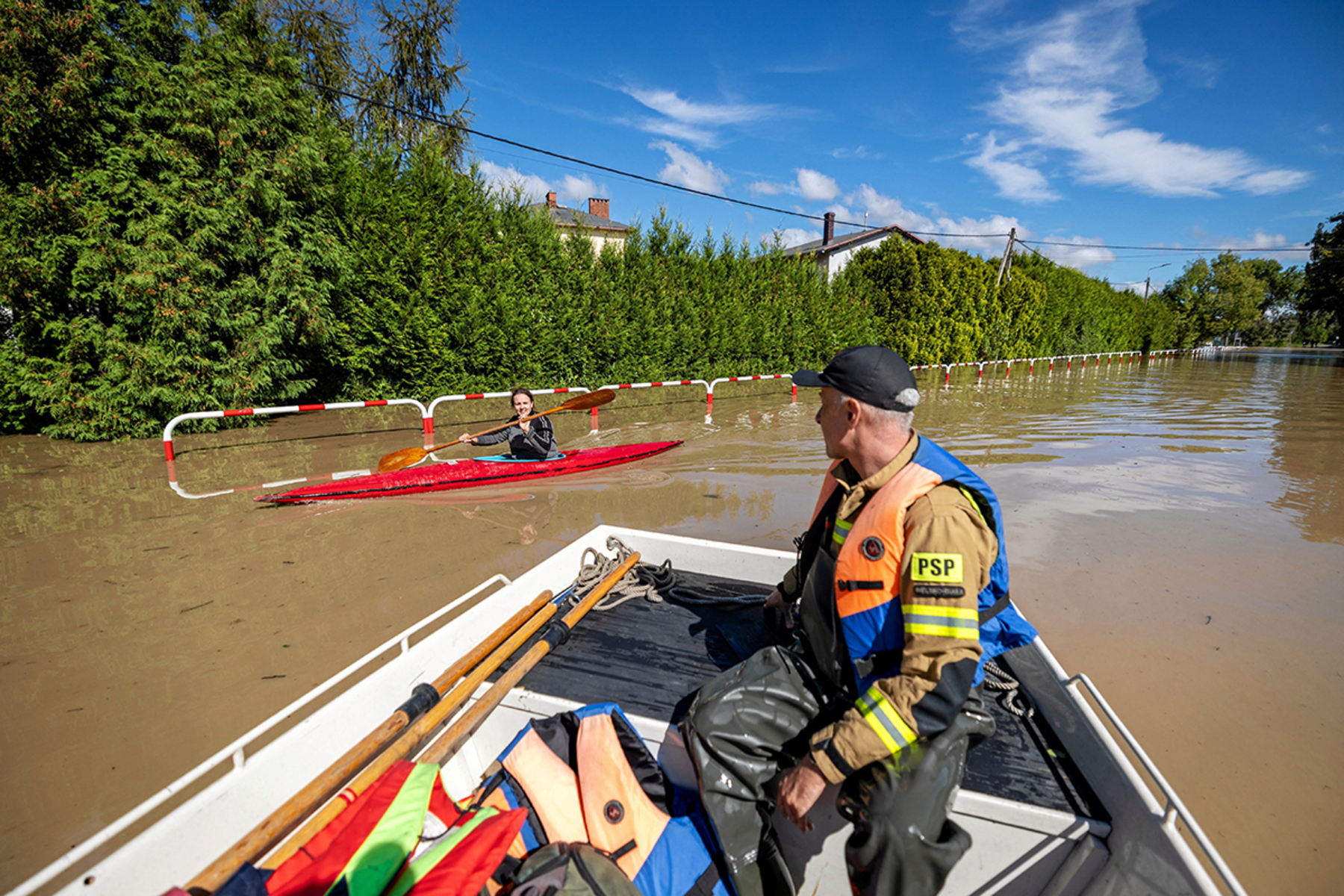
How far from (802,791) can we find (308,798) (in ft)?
4.63

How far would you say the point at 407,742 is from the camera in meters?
2.03

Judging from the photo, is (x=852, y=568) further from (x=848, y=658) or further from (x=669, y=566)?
(x=669, y=566)

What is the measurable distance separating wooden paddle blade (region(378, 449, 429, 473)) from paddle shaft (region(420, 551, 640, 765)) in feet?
16.2

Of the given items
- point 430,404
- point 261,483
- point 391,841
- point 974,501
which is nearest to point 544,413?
point 430,404

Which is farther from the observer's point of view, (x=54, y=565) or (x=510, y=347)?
(x=510, y=347)

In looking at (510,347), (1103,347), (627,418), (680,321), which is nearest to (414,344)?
(510,347)

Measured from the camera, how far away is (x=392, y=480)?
6762mm

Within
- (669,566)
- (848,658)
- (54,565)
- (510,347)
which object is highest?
(510,347)

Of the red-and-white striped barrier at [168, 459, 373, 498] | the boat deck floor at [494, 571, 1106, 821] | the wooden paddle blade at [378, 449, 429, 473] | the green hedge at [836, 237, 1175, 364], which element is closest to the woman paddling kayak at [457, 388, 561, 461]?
the wooden paddle blade at [378, 449, 429, 473]

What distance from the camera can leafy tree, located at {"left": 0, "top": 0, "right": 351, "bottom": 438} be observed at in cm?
861

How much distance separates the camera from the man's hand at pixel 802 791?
1.67m

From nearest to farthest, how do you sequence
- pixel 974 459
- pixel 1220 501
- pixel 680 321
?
1. pixel 1220 501
2. pixel 974 459
3. pixel 680 321

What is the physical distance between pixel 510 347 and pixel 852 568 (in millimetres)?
11430

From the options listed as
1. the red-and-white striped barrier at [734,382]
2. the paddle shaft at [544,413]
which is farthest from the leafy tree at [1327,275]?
the paddle shaft at [544,413]
